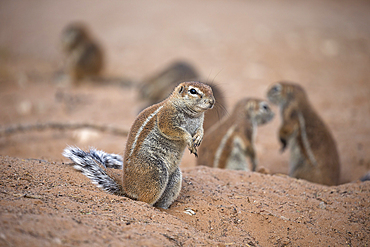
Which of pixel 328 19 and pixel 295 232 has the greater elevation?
pixel 328 19

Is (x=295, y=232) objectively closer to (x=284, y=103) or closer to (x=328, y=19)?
(x=284, y=103)

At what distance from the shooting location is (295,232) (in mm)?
3729

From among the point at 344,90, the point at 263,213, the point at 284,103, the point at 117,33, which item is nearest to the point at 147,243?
the point at 263,213

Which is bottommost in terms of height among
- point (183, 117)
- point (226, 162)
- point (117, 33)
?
point (226, 162)

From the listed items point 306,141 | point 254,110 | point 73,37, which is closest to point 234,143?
point 254,110

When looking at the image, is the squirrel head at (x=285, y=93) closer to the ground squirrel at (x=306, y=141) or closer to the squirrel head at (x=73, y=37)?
the ground squirrel at (x=306, y=141)

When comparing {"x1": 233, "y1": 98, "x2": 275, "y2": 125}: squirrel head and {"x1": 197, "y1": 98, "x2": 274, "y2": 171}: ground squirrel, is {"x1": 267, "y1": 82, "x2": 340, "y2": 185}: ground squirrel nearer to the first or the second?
{"x1": 233, "y1": 98, "x2": 275, "y2": 125}: squirrel head

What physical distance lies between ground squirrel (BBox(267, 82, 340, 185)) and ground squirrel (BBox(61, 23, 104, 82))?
883 centimetres

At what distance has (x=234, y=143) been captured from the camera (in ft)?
20.9

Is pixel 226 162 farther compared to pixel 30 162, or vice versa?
pixel 226 162

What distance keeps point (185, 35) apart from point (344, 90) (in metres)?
8.19

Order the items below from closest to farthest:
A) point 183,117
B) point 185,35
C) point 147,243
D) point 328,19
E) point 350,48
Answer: point 147,243
point 183,117
point 350,48
point 185,35
point 328,19

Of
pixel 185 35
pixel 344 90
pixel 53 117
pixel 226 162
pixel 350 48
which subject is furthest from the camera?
pixel 185 35

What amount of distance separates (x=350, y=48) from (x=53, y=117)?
41.7 ft
